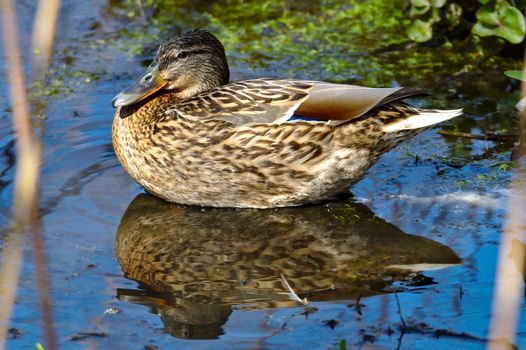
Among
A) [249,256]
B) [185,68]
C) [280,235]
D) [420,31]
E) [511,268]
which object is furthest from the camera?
[420,31]

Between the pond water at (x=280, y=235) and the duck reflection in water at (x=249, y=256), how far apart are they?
0.04 feet

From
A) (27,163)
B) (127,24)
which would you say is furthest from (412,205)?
(127,24)

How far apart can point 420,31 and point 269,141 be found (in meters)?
2.95

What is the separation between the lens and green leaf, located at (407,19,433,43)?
830 cm

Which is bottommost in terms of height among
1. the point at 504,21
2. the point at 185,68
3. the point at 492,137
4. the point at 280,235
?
the point at 280,235

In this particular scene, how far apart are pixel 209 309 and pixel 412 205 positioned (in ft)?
6.08

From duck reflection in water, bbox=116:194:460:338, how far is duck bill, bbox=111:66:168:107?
0.67 meters

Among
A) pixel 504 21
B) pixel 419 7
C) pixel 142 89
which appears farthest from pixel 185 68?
pixel 504 21

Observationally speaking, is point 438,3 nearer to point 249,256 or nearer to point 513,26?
point 513,26

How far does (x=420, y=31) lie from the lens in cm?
832

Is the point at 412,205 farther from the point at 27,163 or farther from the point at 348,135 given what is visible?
Result: the point at 27,163

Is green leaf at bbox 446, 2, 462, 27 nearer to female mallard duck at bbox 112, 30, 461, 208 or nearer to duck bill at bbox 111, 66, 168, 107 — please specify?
female mallard duck at bbox 112, 30, 461, 208

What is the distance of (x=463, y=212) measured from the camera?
5934 mm

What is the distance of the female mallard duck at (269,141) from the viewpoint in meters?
5.96
